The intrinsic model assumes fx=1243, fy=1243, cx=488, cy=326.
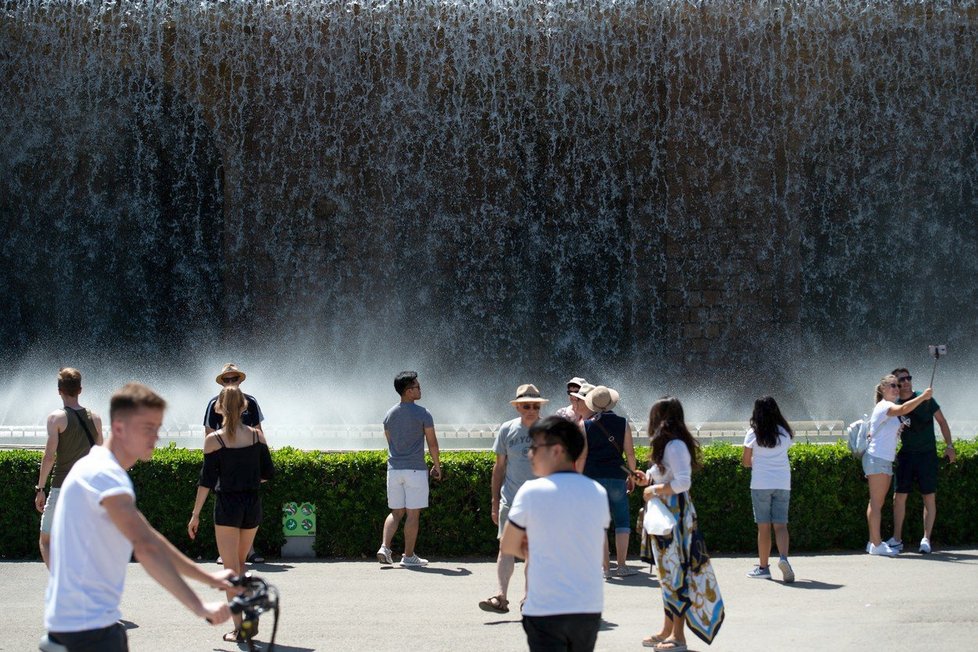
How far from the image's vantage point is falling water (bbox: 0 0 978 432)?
17422mm

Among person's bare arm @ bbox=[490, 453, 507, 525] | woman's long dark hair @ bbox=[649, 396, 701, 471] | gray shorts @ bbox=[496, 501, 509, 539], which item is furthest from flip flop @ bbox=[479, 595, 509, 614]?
woman's long dark hair @ bbox=[649, 396, 701, 471]

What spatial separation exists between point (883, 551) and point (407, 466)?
3.61m

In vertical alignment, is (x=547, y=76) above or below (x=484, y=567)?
above

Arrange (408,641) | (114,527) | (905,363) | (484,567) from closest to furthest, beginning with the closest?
(114,527)
(408,641)
(484,567)
(905,363)

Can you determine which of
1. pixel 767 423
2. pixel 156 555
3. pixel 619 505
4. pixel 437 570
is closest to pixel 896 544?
pixel 767 423

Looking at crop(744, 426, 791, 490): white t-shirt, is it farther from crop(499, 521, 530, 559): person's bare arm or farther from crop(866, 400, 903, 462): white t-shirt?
crop(499, 521, 530, 559): person's bare arm

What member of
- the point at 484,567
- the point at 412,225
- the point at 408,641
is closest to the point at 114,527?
the point at 408,641

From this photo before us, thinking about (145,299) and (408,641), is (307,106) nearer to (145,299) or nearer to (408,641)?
(145,299)

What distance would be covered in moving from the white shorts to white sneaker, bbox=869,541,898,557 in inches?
132

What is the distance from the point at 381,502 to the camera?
375 inches

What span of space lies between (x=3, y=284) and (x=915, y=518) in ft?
45.1

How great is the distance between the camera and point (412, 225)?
17906 mm

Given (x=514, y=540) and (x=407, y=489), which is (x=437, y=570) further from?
(x=514, y=540)

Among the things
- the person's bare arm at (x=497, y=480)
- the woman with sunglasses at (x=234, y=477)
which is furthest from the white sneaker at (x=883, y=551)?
the woman with sunglasses at (x=234, y=477)
